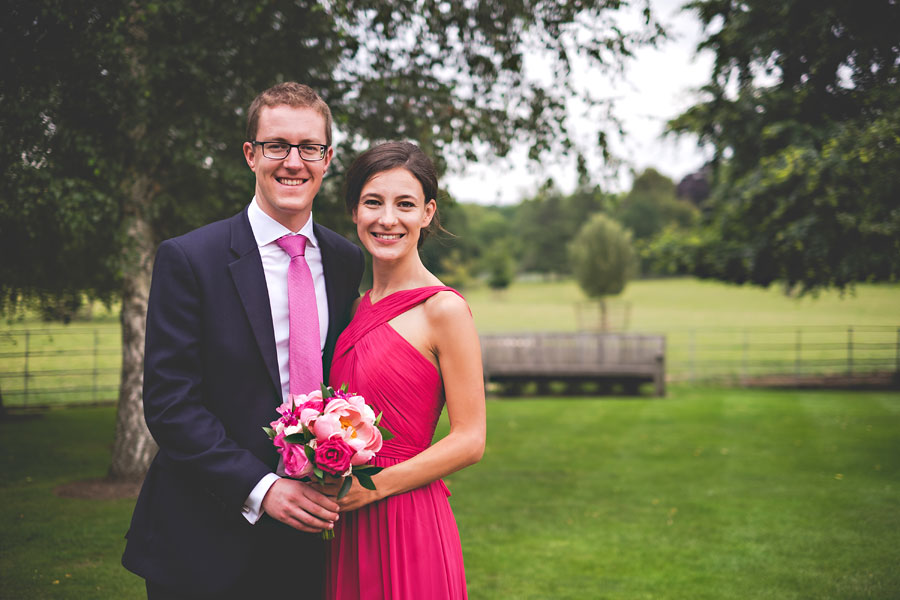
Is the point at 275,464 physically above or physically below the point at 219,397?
below

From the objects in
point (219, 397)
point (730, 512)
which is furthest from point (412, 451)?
point (730, 512)

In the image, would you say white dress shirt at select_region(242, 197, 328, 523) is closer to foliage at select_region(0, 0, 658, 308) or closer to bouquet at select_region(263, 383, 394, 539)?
bouquet at select_region(263, 383, 394, 539)

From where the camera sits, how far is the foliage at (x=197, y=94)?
6445 millimetres

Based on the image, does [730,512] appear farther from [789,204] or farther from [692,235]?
[692,235]

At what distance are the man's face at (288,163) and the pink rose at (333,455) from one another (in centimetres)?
101

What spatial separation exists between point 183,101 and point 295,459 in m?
6.55

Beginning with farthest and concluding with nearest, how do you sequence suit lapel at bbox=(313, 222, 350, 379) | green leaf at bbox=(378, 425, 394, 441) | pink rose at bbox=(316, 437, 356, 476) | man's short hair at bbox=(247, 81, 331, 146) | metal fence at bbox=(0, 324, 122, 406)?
metal fence at bbox=(0, 324, 122, 406) < suit lapel at bbox=(313, 222, 350, 379) < man's short hair at bbox=(247, 81, 331, 146) < green leaf at bbox=(378, 425, 394, 441) < pink rose at bbox=(316, 437, 356, 476)

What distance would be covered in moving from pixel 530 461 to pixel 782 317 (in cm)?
4029

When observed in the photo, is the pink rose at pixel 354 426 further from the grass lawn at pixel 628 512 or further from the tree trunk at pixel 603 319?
the tree trunk at pixel 603 319

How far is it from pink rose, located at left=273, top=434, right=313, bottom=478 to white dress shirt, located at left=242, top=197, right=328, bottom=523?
410mm

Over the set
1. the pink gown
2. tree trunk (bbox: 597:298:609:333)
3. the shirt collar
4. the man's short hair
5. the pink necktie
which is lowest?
tree trunk (bbox: 597:298:609:333)

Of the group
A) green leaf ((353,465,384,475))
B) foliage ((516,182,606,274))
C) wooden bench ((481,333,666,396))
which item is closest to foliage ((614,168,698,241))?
foliage ((516,182,606,274))

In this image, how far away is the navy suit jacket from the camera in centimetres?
253

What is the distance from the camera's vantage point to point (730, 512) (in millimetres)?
8391
